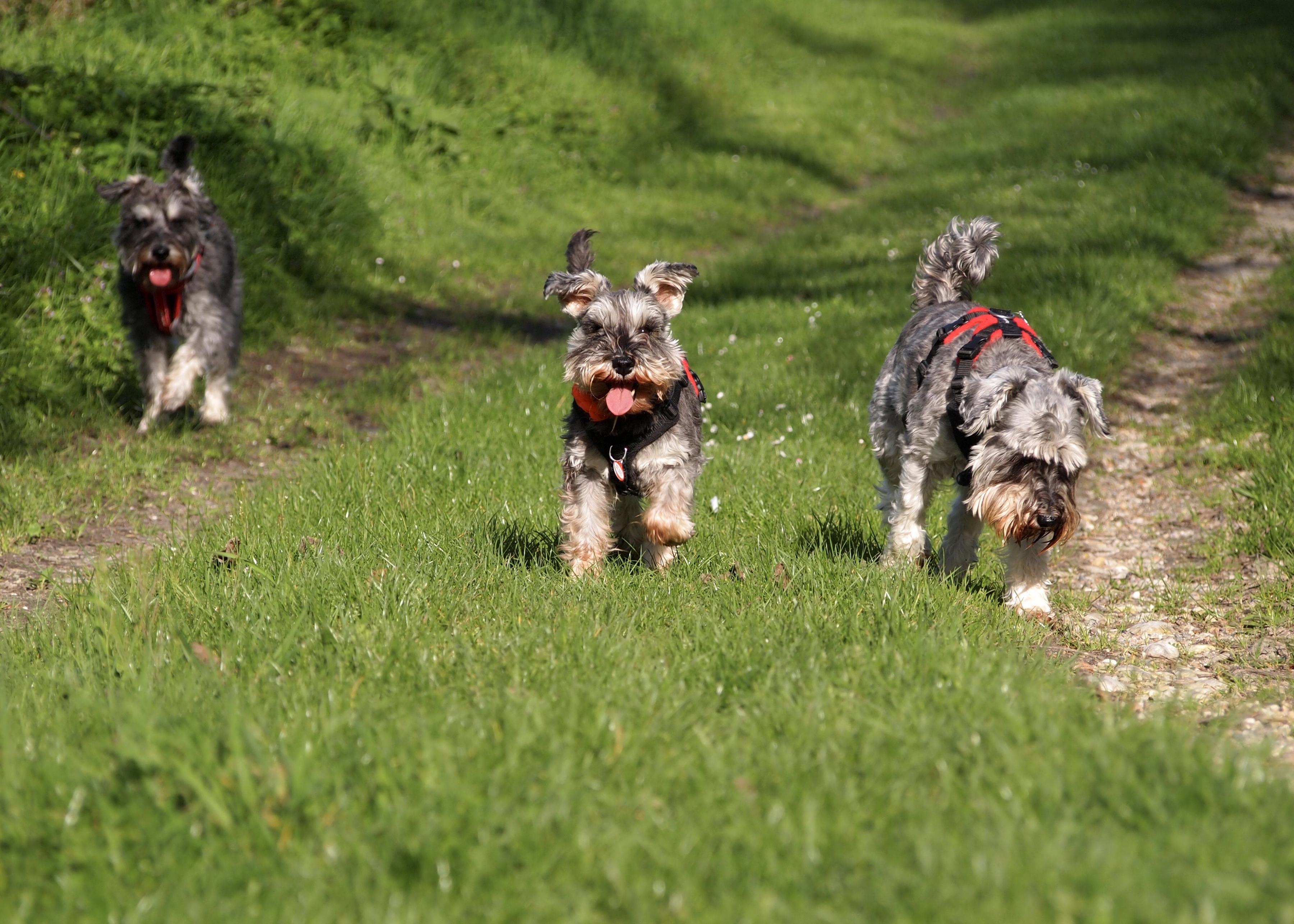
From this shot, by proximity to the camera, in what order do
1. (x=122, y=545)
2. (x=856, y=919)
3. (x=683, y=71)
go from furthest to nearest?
(x=683, y=71) < (x=122, y=545) < (x=856, y=919)

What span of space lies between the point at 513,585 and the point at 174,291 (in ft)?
17.4

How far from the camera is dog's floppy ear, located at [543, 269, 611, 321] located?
6.30 metres

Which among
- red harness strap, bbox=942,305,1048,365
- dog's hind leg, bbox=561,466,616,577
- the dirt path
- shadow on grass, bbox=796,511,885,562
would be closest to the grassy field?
shadow on grass, bbox=796,511,885,562

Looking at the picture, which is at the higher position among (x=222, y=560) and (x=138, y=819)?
(x=138, y=819)

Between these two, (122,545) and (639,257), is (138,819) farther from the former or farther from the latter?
(639,257)

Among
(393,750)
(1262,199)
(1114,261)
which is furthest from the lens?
(1262,199)

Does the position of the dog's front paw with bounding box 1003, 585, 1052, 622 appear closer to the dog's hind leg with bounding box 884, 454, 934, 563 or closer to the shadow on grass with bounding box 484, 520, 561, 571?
the dog's hind leg with bounding box 884, 454, 934, 563

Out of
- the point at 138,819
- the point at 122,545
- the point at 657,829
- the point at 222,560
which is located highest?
the point at 657,829

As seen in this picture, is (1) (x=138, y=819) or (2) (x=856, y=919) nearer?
(2) (x=856, y=919)

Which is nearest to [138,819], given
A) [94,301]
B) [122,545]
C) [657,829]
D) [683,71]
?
[657,829]

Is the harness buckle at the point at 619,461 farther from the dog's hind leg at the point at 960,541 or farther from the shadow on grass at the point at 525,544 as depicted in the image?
the dog's hind leg at the point at 960,541

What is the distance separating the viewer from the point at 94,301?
1020cm

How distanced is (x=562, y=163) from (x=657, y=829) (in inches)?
649

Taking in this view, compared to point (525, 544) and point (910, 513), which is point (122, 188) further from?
point (910, 513)
